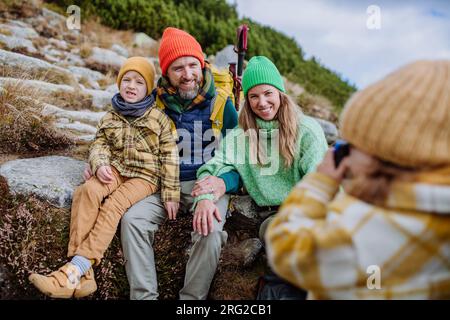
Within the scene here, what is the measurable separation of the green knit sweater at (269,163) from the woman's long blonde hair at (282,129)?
0.15 ft

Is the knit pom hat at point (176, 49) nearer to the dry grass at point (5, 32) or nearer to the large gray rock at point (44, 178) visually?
the large gray rock at point (44, 178)

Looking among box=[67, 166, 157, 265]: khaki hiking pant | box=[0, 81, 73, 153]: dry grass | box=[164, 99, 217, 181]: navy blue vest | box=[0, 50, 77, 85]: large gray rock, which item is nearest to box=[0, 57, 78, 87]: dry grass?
box=[0, 50, 77, 85]: large gray rock

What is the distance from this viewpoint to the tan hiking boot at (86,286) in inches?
115

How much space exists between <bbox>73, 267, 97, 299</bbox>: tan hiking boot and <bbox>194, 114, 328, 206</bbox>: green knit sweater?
3.78 ft

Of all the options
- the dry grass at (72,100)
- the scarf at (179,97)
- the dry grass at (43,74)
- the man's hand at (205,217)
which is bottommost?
the man's hand at (205,217)

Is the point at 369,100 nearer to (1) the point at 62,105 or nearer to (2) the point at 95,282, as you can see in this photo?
(2) the point at 95,282

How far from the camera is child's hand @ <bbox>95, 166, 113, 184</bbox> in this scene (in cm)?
339

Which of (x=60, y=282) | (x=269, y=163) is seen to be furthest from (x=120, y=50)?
(x=60, y=282)

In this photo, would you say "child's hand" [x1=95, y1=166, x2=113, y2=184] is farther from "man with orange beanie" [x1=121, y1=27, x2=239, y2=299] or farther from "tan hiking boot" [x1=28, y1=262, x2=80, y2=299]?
"tan hiking boot" [x1=28, y1=262, x2=80, y2=299]

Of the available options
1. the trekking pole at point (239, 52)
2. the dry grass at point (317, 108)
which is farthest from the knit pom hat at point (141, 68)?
the dry grass at point (317, 108)

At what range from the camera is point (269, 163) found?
3.46m

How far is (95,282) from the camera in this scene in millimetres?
3080

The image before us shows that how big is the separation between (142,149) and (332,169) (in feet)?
7.20
